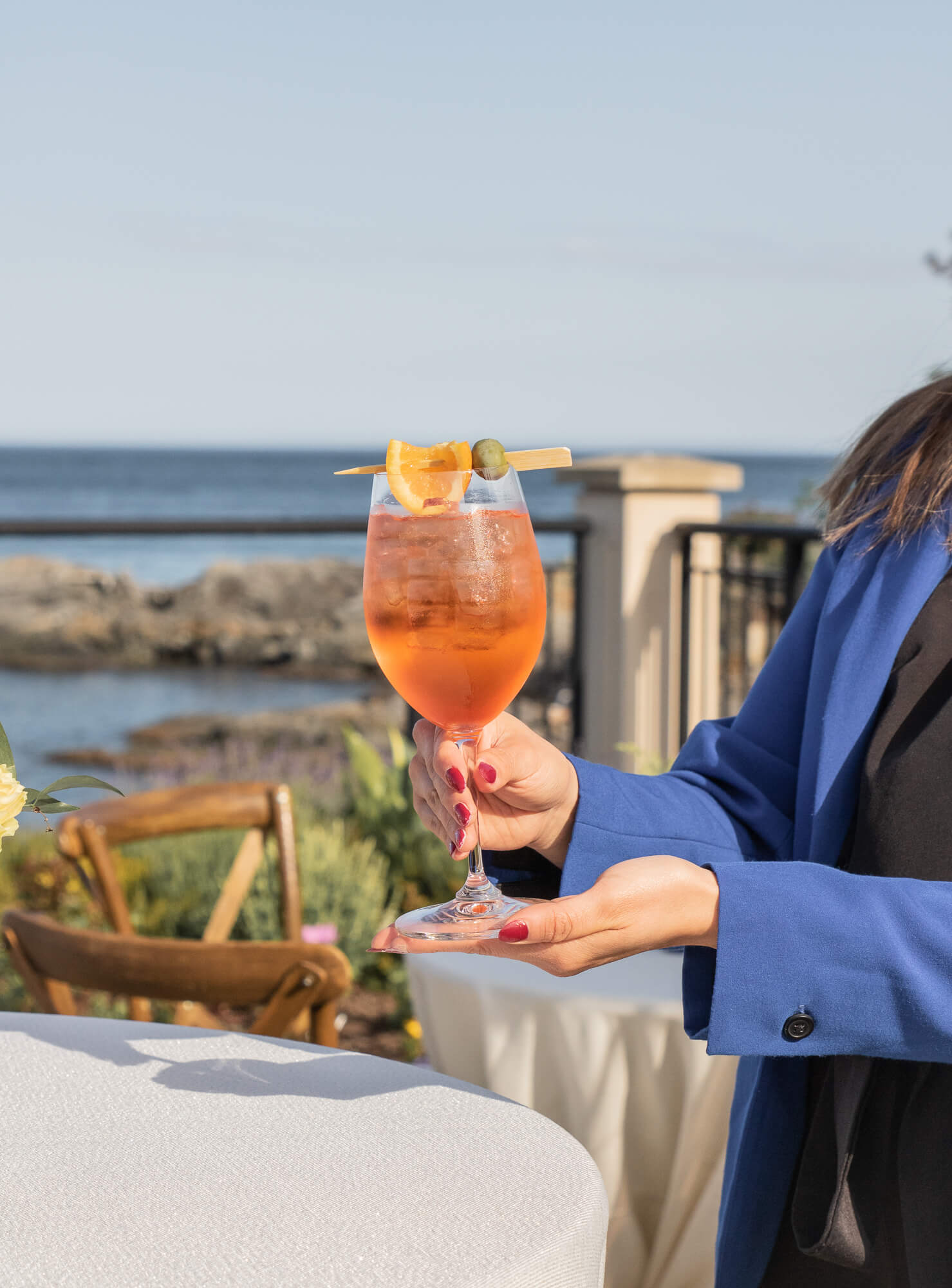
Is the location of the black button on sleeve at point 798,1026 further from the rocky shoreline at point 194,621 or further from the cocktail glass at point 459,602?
the rocky shoreline at point 194,621

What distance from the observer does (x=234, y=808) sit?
251 cm

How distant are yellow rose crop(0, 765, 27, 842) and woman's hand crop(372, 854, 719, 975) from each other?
0.26 metres

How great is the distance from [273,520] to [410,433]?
33876 millimetres

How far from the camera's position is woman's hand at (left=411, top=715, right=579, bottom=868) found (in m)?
0.88

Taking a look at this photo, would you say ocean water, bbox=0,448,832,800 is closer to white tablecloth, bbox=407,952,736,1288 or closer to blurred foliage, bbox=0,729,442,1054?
white tablecloth, bbox=407,952,736,1288

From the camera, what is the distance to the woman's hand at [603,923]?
27.4 inches

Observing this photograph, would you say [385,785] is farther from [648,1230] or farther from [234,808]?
[648,1230]

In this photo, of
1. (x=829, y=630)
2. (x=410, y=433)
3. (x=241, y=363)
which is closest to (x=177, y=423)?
(x=241, y=363)

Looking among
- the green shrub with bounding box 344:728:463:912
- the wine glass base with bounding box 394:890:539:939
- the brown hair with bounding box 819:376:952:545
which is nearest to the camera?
the wine glass base with bounding box 394:890:539:939

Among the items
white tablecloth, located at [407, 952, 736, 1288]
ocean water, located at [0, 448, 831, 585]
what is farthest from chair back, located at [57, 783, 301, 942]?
ocean water, located at [0, 448, 831, 585]

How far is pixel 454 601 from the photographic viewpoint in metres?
0.80

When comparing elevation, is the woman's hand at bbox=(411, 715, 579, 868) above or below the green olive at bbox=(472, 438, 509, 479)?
below

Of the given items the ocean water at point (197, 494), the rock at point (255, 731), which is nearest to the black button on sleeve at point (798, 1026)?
the rock at point (255, 731)

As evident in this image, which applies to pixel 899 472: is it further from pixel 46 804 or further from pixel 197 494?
pixel 197 494
